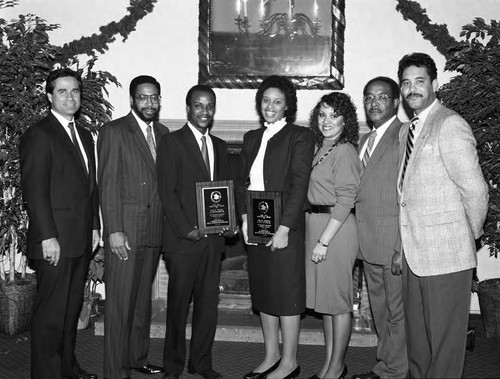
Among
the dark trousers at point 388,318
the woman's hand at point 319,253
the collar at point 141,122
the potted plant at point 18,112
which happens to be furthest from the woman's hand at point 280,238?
the potted plant at point 18,112

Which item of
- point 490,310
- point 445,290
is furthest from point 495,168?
point 445,290

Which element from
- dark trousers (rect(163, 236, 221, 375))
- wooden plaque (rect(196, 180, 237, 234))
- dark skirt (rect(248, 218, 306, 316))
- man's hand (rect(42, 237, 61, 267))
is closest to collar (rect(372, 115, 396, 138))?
dark skirt (rect(248, 218, 306, 316))

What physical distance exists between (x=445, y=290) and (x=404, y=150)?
2.67 ft

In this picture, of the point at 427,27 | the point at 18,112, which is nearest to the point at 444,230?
the point at 427,27

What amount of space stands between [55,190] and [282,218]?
137cm

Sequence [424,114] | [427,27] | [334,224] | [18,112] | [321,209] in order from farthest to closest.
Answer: [427,27]
[18,112]
[321,209]
[334,224]
[424,114]

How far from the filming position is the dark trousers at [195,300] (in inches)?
157

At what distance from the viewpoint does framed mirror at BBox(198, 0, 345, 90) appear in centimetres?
563

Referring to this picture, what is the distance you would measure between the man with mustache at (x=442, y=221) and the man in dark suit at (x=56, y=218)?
195cm

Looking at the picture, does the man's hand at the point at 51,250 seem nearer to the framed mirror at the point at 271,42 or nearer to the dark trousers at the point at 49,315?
the dark trousers at the point at 49,315

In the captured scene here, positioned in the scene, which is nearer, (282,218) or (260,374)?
(282,218)

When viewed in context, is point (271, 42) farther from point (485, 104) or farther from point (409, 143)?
point (409, 143)

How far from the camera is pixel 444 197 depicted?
3.29 meters

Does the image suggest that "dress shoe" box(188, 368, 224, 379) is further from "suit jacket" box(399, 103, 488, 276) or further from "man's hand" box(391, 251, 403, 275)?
"suit jacket" box(399, 103, 488, 276)
